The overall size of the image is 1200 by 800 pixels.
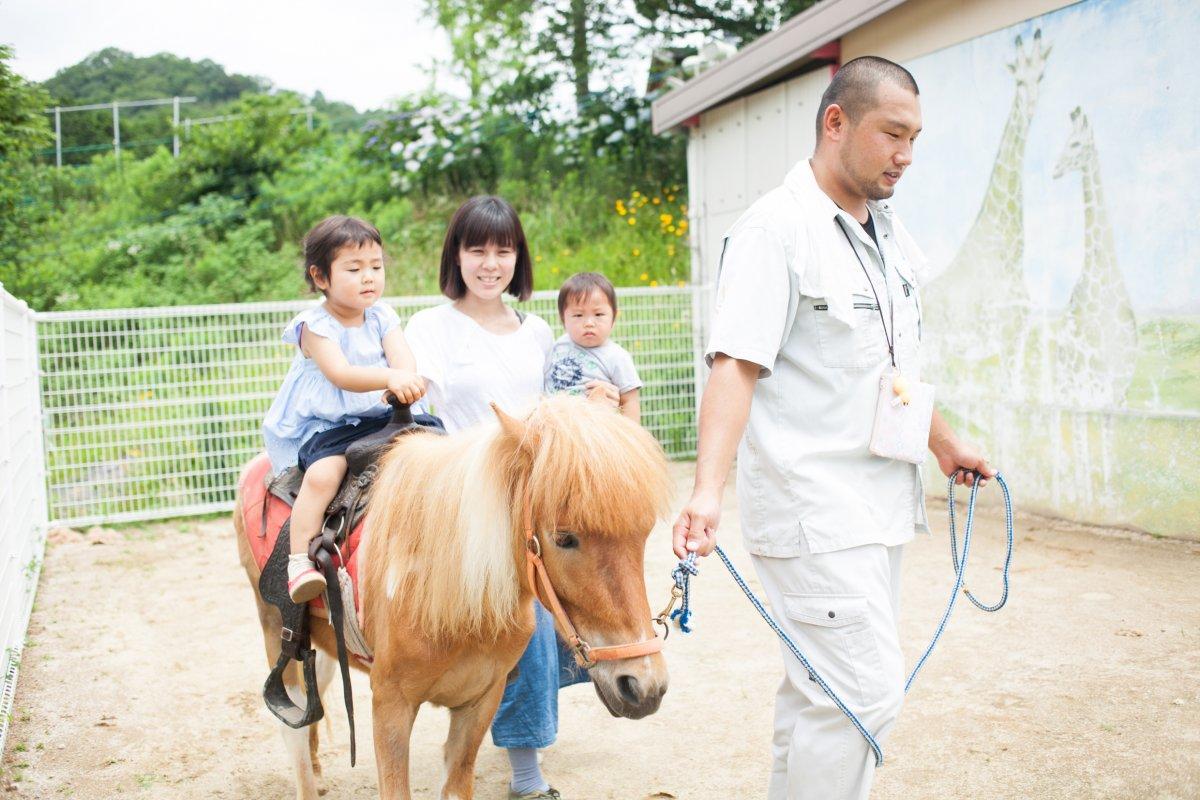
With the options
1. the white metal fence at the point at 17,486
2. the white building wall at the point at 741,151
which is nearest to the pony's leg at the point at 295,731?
the white metal fence at the point at 17,486

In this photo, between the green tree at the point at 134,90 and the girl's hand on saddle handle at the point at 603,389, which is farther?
the green tree at the point at 134,90

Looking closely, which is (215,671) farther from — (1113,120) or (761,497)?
(1113,120)

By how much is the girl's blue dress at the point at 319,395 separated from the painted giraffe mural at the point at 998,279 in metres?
4.91

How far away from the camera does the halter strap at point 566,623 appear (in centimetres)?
219

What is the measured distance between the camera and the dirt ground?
11.5ft

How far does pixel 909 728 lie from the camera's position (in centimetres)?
381

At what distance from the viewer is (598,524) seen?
223cm

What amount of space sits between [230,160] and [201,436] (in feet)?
35.4

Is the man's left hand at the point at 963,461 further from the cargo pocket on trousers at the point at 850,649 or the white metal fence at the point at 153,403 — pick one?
the white metal fence at the point at 153,403

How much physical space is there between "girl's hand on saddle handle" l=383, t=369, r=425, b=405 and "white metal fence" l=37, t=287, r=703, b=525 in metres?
5.67

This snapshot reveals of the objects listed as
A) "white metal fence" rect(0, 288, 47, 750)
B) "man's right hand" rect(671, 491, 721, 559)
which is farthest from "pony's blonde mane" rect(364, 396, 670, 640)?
"white metal fence" rect(0, 288, 47, 750)

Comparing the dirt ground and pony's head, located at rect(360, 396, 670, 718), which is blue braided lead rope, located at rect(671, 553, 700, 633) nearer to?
pony's head, located at rect(360, 396, 670, 718)

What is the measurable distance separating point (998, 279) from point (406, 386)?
5.20m

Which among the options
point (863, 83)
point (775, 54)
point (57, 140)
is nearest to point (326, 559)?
point (863, 83)
